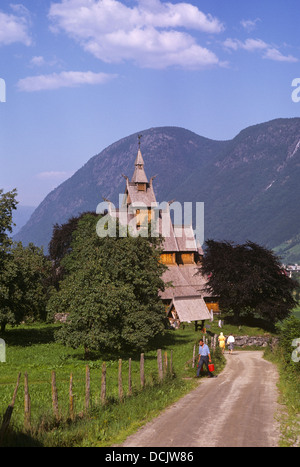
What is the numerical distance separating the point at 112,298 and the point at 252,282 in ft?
121

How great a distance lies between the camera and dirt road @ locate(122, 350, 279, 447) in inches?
611

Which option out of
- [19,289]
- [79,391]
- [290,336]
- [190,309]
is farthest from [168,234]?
[79,391]

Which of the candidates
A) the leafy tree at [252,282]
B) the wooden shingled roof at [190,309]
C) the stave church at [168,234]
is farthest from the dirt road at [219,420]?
the stave church at [168,234]

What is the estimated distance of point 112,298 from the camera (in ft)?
132

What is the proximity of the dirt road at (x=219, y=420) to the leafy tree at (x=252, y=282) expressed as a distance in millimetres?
45311

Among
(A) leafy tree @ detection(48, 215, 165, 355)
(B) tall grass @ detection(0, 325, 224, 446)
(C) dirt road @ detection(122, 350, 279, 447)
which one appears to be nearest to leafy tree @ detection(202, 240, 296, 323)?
(B) tall grass @ detection(0, 325, 224, 446)

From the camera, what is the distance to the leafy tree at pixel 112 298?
1566 inches

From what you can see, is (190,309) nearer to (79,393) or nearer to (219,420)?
(79,393)

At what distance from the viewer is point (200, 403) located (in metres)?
22.1

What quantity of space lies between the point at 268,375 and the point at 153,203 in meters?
68.4

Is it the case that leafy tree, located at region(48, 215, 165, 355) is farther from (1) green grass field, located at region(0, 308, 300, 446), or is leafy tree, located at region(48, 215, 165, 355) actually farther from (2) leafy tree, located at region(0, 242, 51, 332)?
(2) leafy tree, located at region(0, 242, 51, 332)

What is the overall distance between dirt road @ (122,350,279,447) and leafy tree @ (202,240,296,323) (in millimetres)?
45311

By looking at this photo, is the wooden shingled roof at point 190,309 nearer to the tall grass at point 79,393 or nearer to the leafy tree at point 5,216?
the tall grass at point 79,393

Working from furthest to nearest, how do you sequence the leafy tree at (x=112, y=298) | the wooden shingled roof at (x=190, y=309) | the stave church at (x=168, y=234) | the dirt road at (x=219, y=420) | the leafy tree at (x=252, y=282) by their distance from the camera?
1. the stave church at (x=168, y=234)
2. the leafy tree at (x=252, y=282)
3. the wooden shingled roof at (x=190, y=309)
4. the leafy tree at (x=112, y=298)
5. the dirt road at (x=219, y=420)
